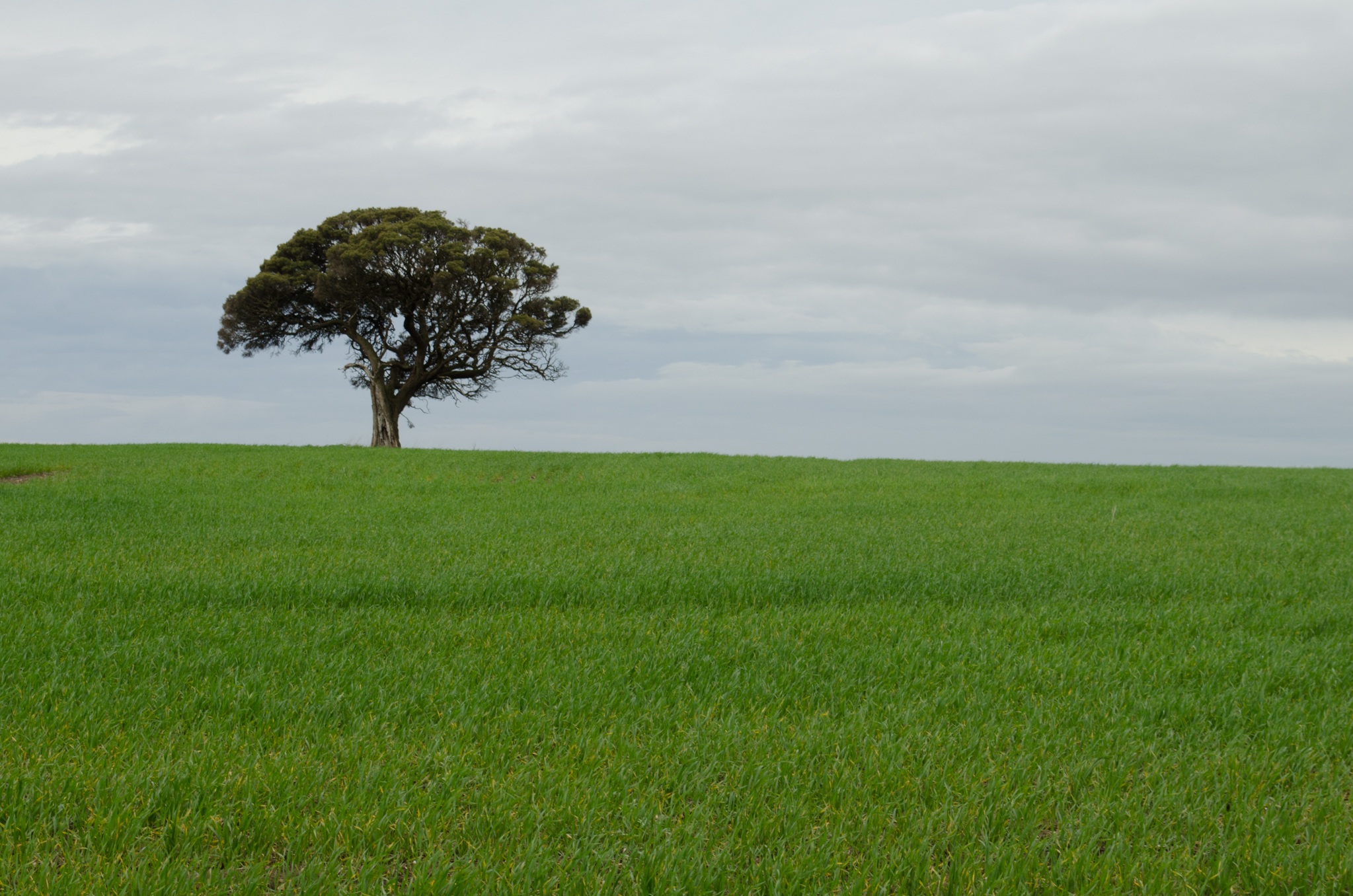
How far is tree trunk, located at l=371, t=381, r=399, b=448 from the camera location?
35562 millimetres

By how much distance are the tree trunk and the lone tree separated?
0.06 m

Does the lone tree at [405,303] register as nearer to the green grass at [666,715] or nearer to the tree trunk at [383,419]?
the tree trunk at [383,419]

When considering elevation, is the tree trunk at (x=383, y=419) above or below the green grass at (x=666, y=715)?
above

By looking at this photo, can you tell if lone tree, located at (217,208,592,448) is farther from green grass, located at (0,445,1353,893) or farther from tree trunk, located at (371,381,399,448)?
green grass, located at (0,445,1353,893)

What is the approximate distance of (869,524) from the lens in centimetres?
1484

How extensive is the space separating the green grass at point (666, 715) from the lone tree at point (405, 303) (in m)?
22.8

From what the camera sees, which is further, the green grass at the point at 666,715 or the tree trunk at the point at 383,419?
the tree trunk at the point at 383,419

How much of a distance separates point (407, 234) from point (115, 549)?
2474 cm

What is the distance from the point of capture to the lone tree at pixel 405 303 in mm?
33781

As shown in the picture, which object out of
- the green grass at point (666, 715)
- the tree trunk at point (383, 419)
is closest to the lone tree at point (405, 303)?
the tree trunk at point (383, 419)

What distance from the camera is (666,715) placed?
17.1 feet

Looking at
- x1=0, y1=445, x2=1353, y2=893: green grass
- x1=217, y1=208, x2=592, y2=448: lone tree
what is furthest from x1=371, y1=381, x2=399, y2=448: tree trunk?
x1=0, y1=445, x2=1353, y2=893: green grass

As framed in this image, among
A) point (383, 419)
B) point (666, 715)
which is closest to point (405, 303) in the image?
point (383, 419)

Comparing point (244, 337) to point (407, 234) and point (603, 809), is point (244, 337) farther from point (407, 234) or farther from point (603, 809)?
point (603, 809)
